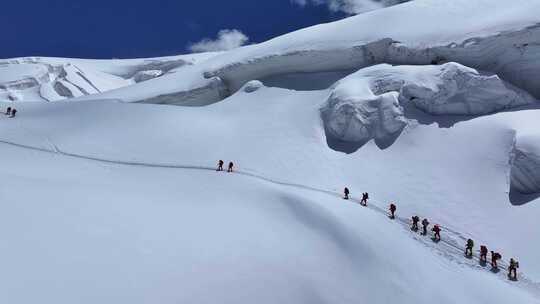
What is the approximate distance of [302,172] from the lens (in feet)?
94.0

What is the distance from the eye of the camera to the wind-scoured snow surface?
1545cm

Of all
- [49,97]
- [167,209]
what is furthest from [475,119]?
[49,97]

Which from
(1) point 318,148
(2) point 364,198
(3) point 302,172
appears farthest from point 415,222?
(1) point 318,148

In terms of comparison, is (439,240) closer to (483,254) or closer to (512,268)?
(483,254)

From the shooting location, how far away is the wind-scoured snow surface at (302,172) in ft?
50.7

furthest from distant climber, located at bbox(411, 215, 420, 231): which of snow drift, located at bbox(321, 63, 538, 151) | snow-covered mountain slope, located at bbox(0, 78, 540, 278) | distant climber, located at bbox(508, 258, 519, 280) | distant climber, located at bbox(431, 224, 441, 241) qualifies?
snow drift, located at bbox(321, 63, 538, 151)

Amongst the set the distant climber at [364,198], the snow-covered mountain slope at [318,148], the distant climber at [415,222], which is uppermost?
the snow-covered mountain slope at [318,148]

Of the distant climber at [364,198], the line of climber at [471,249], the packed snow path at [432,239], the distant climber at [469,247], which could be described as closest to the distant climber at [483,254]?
the line of climber at [471,249]

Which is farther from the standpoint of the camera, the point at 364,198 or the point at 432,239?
the point at 364,198

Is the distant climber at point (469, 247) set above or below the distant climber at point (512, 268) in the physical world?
above

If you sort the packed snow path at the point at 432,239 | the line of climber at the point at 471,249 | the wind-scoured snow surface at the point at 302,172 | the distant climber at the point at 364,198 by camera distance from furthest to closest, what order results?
the distant climber at the point at 364,198 < the packed snow path at the point at 432,239 < the line of climber at the point at 471,249 < the wind-scoured snow surface at the point at 302,172

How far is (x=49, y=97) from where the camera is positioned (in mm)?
69312

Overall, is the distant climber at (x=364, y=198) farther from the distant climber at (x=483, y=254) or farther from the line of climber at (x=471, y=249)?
the distant climber at (x=483, y=254)

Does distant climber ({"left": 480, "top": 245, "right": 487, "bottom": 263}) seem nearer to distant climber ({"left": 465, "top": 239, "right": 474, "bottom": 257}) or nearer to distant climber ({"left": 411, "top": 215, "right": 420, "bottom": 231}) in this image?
distant climber ({"left": 465, "top": 239, "right": 474, "bottom": 257})
